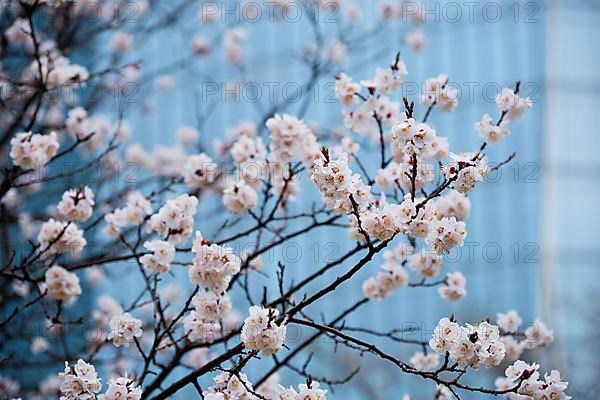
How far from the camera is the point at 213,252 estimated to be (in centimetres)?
223

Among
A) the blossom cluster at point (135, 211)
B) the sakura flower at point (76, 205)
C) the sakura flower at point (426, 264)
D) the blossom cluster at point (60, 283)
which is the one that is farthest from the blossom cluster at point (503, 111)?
the blossom cluster at point (60, 283)

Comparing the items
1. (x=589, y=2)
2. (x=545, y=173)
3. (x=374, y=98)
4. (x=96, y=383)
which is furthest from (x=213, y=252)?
(x=589, y=2)

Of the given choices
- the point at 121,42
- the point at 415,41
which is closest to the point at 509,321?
the point at 415,41

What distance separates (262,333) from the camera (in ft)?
6.45

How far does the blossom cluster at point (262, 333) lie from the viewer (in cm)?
196

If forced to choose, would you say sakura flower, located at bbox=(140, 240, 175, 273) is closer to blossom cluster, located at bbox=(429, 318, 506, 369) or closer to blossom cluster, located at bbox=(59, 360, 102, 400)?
blossom cluster, located at bbox=(59, 360, 102, 400)

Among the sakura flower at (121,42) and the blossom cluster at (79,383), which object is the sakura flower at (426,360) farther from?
the sakura flower at (121,42)

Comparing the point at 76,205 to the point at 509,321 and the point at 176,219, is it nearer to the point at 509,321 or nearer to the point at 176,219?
the point at 176,219

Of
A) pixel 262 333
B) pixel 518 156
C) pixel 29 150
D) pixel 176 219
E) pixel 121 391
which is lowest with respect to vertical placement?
pixel 121 391

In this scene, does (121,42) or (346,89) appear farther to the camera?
(121,42)

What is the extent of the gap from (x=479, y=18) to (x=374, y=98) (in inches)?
311

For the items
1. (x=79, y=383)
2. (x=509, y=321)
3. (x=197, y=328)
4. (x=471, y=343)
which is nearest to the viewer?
(x=471, y=343)

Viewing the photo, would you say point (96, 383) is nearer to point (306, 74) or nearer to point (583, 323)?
point (583, 323)

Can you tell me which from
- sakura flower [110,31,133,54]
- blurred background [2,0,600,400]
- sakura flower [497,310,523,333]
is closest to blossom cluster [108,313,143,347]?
sakura flower [497,310,523,333]
